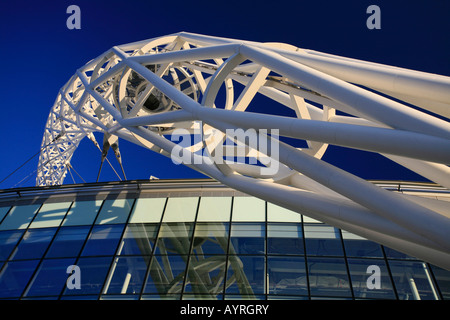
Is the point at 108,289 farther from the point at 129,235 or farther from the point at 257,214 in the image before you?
the point at 257,214

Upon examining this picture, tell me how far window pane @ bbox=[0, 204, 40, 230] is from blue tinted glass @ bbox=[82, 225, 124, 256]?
453 cm

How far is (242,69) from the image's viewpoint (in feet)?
45.9

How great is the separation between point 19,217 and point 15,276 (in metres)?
4.84

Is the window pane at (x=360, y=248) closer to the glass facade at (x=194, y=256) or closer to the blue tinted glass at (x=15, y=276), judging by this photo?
the glass facade at (x=194, y=256)

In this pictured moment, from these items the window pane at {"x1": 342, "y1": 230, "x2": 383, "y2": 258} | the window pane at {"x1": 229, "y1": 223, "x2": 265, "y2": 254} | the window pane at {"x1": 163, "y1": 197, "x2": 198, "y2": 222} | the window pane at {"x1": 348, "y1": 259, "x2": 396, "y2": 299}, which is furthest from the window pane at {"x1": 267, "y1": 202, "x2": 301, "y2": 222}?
the window pane at {"x1": 163, "y1": 197, "x2": 198, "y2": 222}

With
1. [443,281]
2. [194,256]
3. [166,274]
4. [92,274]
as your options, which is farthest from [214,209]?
[443,281]

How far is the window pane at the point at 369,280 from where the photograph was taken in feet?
49.3

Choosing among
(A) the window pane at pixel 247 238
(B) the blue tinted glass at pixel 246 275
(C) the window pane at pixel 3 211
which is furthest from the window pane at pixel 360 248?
(C) the window pane at pixel 3 211

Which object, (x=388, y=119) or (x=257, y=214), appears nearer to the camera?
(x=388, y=119)

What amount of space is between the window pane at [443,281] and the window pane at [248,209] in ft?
25.9

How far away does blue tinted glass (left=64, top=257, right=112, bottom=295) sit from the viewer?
→ 52.1 ft
